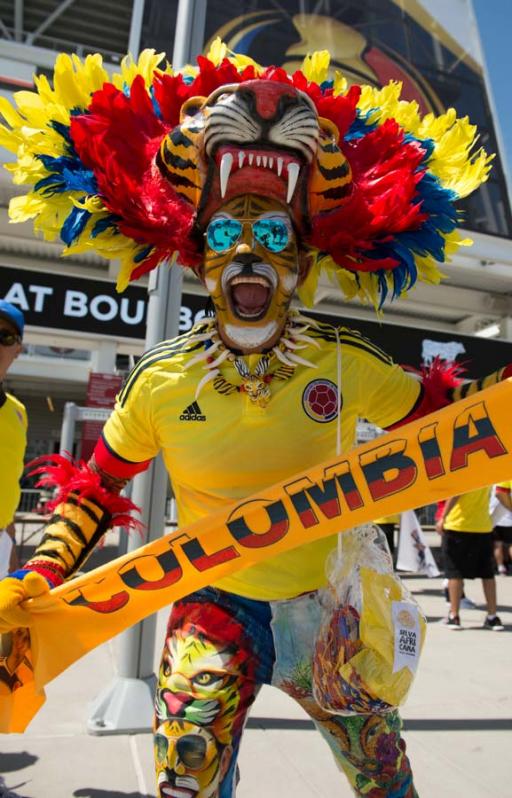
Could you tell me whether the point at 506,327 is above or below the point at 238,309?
above

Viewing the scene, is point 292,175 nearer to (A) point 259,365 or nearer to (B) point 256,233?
(B) point 256,233

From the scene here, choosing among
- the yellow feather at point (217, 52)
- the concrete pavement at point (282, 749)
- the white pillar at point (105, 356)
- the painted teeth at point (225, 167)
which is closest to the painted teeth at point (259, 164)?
the painted teeth at point (225, 167)

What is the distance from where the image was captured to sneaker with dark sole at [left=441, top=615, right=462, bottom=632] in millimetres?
5348

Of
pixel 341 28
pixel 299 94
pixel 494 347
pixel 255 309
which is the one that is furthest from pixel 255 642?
pixel 341 28

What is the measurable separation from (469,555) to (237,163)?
14.9 ft

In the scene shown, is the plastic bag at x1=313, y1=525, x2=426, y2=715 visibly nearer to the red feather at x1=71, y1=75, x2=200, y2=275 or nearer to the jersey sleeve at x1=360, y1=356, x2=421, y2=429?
the jersey sleeve at x1=360, y1=356, x2=421, y2=429

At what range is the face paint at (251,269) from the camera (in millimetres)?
1657

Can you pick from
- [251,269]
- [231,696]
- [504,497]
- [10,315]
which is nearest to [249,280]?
[251,269]

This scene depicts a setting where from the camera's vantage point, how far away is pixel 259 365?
168 centimetres

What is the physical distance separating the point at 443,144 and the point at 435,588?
21.1 feet

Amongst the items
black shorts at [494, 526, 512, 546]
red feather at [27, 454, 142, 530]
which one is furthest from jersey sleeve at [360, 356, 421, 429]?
black shorts at [494, 526, 512, 546]

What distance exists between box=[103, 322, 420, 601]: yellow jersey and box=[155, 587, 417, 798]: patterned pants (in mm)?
74

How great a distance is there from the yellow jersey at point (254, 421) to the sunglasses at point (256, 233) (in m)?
0.27

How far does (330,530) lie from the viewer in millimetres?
1486
